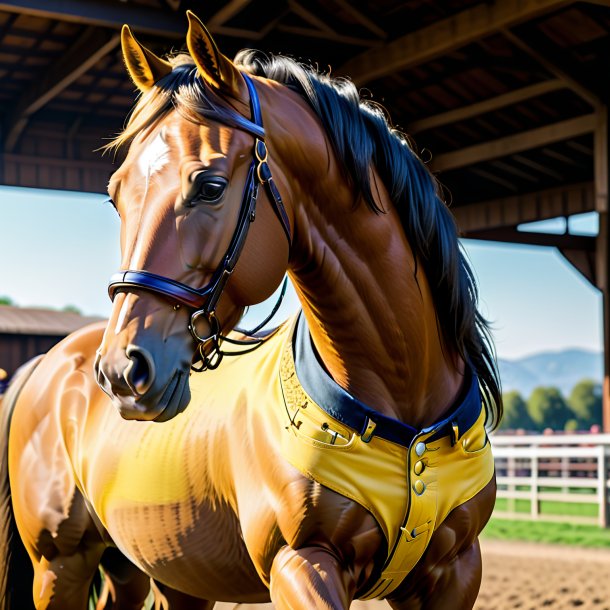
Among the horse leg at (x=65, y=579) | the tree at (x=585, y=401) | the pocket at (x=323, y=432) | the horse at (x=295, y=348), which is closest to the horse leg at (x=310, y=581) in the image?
the horse at (x=295, y=348)

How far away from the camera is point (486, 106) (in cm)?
1034

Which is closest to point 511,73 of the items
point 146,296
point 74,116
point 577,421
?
point 74,116

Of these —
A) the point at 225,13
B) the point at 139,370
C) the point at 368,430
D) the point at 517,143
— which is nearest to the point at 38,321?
the point at 517,143

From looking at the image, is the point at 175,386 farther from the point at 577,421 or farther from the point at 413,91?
the point at 577,421

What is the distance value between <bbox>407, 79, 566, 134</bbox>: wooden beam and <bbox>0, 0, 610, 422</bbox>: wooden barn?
0.05 feet

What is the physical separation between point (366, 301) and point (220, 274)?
46cm

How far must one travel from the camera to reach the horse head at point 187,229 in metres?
2.17

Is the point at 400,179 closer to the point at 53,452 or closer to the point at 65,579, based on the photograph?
the point at 53,452

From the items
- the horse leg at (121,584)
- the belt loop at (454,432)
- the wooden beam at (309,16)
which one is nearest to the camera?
the belt loop at (454,432)

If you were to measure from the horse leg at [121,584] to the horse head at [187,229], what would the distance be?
2.10 metres

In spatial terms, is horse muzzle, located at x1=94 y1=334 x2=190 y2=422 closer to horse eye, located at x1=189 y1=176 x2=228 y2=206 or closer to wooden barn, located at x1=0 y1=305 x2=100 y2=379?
horse eye, located at x1=189 y1=176 x2=228 y2=206

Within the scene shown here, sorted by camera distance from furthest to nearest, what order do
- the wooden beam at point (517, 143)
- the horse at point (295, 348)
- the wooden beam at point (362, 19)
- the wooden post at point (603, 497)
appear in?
1. the wooden beam at point (517, 143)
2. the wooden post at point (603, 497)
3. the wooden beam at point (362, 19)
4. the horse at point (295, 348)

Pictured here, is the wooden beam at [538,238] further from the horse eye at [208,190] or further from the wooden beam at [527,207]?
the horse eye at [208,190]

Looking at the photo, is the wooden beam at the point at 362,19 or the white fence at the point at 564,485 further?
the white fence at the point at 564,485
